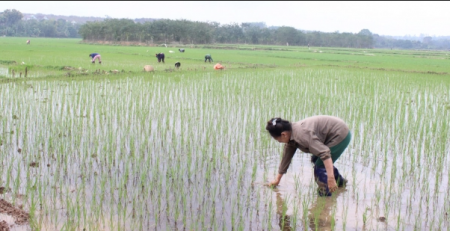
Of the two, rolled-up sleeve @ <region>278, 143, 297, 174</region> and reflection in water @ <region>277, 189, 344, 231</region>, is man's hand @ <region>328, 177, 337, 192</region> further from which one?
rolled-up sleeve @ <region>278, 143, 297, 174</region>

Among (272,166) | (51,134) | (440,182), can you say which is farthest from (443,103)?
(51,134)

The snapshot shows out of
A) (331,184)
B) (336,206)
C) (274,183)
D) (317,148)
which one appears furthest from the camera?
(274,183)

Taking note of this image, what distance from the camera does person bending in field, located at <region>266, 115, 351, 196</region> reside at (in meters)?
2.85

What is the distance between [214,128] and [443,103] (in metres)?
4.50

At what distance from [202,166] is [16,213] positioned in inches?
63.5

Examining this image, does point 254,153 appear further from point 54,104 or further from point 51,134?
point 54,104

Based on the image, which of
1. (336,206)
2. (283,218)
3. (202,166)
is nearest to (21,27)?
(202,166)

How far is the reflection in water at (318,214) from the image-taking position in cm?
280

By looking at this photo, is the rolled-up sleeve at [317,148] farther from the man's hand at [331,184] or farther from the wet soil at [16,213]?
the wet soil at [16,213]

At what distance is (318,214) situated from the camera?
113 inches

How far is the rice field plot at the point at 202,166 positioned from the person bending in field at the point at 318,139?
0.20 metres

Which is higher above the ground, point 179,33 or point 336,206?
point 179,33

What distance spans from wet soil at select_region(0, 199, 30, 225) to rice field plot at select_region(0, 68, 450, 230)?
0.26 feet

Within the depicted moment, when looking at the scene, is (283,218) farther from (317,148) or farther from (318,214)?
(317,148)
